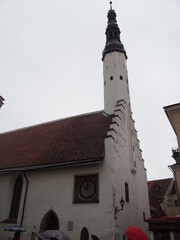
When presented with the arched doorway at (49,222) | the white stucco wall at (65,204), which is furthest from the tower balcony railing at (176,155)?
the arched doorway at (49,222)

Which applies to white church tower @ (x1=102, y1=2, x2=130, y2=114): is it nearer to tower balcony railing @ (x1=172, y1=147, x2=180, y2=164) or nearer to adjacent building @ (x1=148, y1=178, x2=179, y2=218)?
tower balcony railing @ (x1=172, y1=147, x2=180, y2=164)

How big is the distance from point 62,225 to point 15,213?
4036 mm

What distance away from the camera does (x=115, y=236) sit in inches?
428

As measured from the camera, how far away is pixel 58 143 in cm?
1576

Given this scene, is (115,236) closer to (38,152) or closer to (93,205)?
(93,205)

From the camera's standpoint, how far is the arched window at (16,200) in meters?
14.1

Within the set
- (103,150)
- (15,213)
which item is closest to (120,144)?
(103,150)

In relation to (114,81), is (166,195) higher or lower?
lower

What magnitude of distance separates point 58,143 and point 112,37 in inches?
490


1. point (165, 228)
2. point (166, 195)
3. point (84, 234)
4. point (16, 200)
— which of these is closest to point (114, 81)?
point (16, 200)

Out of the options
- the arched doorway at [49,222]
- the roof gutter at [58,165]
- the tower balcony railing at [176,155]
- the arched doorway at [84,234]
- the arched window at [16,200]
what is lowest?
A: the arched doorway at [84,234]

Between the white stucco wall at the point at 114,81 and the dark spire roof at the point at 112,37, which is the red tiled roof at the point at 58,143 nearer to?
the white stucco wall at the point at 114,81

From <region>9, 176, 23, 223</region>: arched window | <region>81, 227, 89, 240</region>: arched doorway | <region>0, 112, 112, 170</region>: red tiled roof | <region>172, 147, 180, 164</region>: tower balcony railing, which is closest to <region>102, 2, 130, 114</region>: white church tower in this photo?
<region>0, 112, 112, 170</region>: red tiled roof

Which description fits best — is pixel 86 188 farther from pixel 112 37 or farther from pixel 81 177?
pixel 112 37
